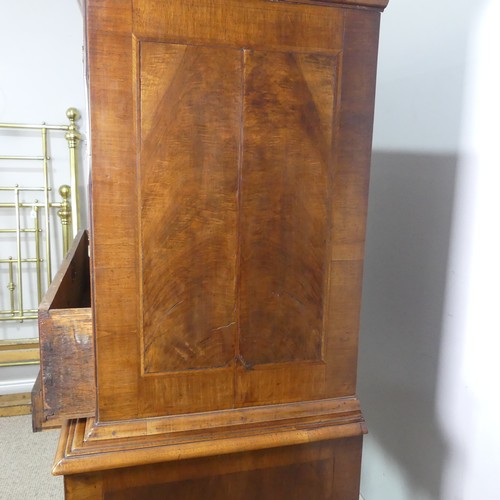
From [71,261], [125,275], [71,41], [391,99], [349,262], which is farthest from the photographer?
[71,41]

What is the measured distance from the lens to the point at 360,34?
2.62ft

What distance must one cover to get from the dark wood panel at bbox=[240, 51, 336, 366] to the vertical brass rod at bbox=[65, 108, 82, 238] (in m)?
1.64

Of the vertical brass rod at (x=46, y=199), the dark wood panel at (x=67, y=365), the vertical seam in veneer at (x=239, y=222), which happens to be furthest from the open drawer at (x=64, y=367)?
the vertical brass rod at (x=46, y=199)

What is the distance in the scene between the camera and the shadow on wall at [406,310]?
1.15 meters

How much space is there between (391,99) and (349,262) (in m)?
0.70

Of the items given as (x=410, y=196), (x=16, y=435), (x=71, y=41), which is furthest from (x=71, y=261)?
(x=71, y=41)

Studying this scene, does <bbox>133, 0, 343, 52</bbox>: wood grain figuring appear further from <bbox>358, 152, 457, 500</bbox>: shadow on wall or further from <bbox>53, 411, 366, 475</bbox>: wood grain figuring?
<bbox>53, 411, 366, 475</bbox>: wood grain figuring

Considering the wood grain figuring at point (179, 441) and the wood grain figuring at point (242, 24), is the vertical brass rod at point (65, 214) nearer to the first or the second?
the wood grain figuring at point (179, 441)

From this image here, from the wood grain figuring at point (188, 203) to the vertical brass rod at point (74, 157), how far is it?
5.28 ft

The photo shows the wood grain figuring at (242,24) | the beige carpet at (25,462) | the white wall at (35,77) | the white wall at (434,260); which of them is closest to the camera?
the wood grain figuring at (242,24)

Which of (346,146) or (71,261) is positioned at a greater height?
(346,146)

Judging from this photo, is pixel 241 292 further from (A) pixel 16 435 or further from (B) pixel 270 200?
(A) pixel 16 435

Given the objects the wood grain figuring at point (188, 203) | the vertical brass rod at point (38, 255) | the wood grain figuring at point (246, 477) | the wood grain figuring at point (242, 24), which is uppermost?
the wood grain figuring at point (242, 24)

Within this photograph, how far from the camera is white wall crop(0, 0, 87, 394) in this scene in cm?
211
